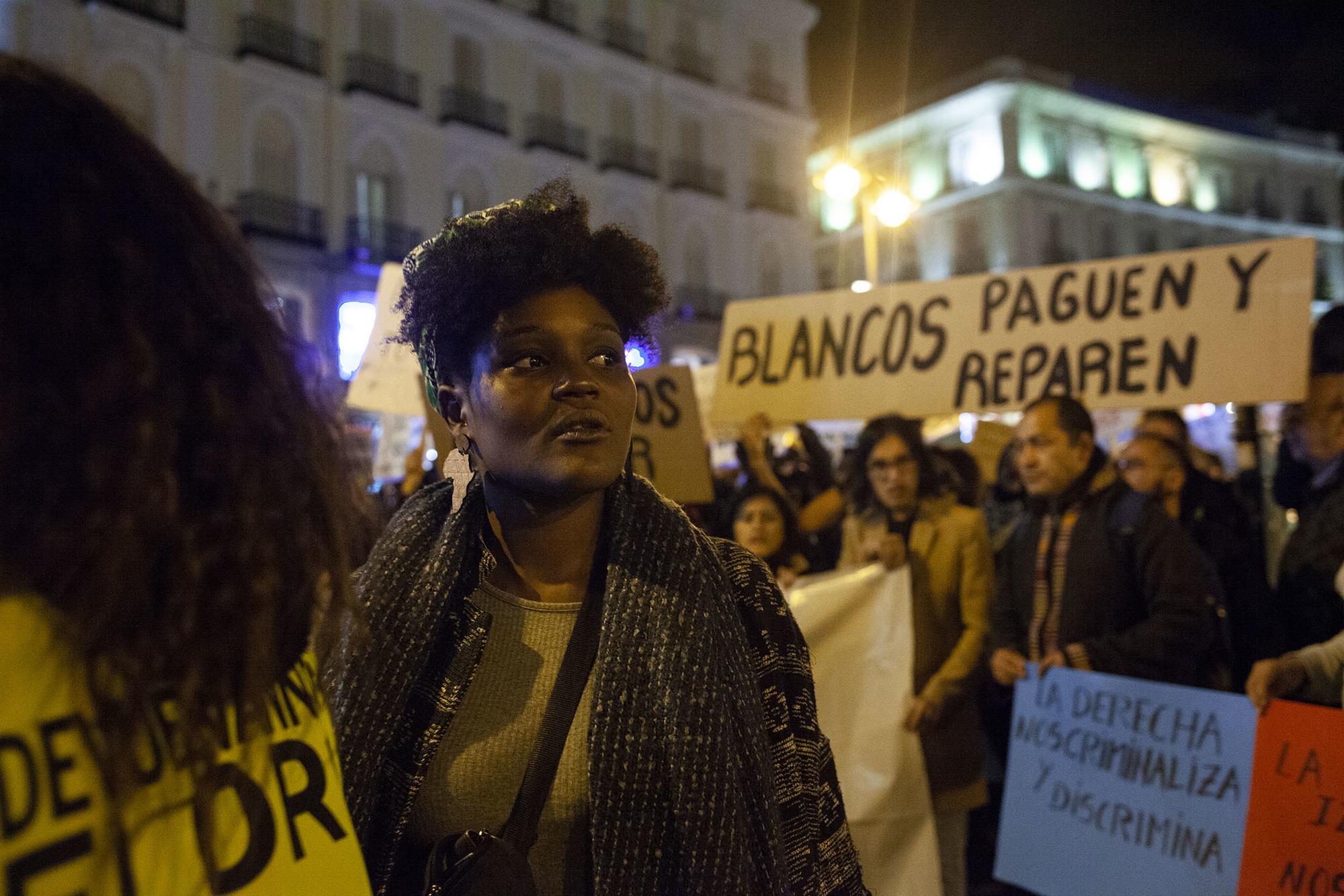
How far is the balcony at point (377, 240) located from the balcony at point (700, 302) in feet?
25.1

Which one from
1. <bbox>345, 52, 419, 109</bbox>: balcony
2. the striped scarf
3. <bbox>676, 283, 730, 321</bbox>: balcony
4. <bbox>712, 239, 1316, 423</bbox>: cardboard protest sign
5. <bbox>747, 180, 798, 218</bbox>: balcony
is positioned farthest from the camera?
<bbox>747, 180, 798, 218</bbox>: balcony

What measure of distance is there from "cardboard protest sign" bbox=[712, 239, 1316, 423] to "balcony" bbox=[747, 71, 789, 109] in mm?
27143

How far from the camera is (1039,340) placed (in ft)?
16.6

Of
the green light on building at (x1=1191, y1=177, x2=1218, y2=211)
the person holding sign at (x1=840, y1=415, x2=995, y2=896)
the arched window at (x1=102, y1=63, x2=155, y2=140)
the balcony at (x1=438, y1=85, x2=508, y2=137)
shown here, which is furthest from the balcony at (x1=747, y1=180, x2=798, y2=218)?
the person holding sign at (x1=840, y1=415, x2=995, y2=896)

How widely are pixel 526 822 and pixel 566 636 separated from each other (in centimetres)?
31

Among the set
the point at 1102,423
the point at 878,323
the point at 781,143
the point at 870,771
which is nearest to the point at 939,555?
the point at 870,771

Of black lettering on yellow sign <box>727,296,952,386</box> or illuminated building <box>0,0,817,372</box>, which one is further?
illuminated building <box>0,0,817,372</box>

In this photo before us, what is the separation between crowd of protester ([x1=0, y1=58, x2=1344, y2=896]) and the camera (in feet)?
2.77

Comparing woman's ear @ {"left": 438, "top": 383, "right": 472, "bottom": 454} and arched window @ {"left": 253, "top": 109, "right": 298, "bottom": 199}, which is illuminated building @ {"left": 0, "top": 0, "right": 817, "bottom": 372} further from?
woman's ear @ {"left": 438, "top": 383, "right": 472, "bottom": 454}

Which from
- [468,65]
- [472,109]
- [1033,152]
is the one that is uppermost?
[1033,152]

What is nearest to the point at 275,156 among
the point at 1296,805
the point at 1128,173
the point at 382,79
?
the point at 382,79

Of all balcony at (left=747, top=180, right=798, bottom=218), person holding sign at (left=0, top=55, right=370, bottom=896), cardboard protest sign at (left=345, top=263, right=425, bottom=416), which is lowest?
person holding sign at (left=0, top=55, right=370, bottom=896)

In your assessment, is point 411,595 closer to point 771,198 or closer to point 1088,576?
point 1088,576

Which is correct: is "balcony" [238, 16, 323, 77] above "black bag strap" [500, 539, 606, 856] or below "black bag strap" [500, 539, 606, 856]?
above
